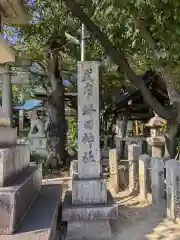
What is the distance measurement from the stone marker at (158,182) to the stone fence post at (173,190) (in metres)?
0.62

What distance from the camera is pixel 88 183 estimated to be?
529cm

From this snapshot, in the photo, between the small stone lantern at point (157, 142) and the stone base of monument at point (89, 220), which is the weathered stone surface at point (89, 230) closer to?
the stone base of monument at point (89, 220)

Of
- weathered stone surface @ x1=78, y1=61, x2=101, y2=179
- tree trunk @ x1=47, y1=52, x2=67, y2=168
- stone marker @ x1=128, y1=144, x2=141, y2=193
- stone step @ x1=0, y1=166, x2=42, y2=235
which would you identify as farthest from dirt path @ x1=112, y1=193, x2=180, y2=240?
tree trunk @ x1=47, y1=52, x2=67, y2=168

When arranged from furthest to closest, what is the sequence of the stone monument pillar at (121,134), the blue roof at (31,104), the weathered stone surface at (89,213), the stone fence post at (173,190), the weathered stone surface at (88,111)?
the blue roof at (31,104), the stone monument pillar at (121,134), the stone fence post at (173,190), the weathered stone surface at (88,111), the weathered stone surface at (89,213)

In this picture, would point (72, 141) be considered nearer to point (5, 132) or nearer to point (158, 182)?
point (158, 182)

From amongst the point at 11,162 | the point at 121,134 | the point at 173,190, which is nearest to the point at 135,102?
the point at 121,134

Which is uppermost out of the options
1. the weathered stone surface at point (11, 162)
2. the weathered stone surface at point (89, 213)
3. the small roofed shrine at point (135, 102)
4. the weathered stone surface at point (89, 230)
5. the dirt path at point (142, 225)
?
the small roofed shrine at point (135, 102)

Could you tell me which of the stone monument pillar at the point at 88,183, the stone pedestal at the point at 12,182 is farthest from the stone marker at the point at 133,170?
the stone pedestal at the point at 12,182

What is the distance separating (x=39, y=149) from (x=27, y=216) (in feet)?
34.6

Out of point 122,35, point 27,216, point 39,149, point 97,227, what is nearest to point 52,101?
point 39,149

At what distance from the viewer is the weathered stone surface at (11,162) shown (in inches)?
135

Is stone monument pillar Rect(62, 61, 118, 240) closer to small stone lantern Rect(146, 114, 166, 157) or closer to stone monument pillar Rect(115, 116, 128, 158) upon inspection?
small stone lantern Rect(146, 114, 166, 157)

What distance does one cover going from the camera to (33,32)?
12.0 meters

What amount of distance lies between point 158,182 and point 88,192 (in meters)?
2.01
